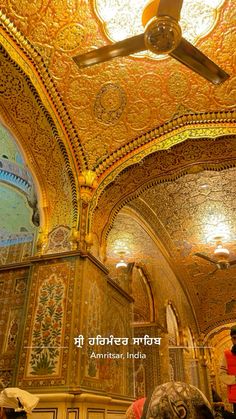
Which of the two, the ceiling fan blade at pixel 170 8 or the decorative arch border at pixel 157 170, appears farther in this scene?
the decorative arch border at pixel 157 170

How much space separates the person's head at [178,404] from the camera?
2.95ft

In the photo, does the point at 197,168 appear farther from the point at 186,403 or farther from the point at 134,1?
the point at 186,403

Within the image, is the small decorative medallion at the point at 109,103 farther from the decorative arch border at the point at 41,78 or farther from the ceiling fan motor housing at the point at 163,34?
the ceiling fan motor housing at the point at 163,34

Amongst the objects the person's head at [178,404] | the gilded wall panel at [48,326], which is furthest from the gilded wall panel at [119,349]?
the person's head at [178,404]

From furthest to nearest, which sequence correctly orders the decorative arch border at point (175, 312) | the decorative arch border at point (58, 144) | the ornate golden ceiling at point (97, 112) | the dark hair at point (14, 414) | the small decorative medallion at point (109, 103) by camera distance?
the decorative arch border at point (175, 312)
the small decorative medallion at point (109, 103)
the decorative arch border at point (58, 144)
the ornate golden ceiling at point (97, 112)
the dark hair at point (14, 414)

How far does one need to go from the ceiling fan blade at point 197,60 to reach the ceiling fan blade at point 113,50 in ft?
1.11

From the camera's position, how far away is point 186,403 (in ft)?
3.01

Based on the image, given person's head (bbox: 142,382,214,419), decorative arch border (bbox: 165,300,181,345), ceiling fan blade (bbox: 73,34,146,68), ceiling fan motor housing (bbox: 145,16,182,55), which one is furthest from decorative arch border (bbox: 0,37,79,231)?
decorative arch border (bbox: 165,300,181,345)

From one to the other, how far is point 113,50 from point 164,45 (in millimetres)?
480

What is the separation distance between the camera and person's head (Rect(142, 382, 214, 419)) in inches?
35.4

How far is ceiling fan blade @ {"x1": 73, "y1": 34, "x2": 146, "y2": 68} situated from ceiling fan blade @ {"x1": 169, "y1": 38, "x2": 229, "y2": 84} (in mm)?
338

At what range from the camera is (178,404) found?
92 cm

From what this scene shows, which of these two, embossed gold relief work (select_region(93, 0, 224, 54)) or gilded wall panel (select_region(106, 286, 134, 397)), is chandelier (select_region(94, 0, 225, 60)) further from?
gilded wall panel (select_region(106, 286, 134, 397))

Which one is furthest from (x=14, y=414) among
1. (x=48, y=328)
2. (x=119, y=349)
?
(x=119, y=349)
